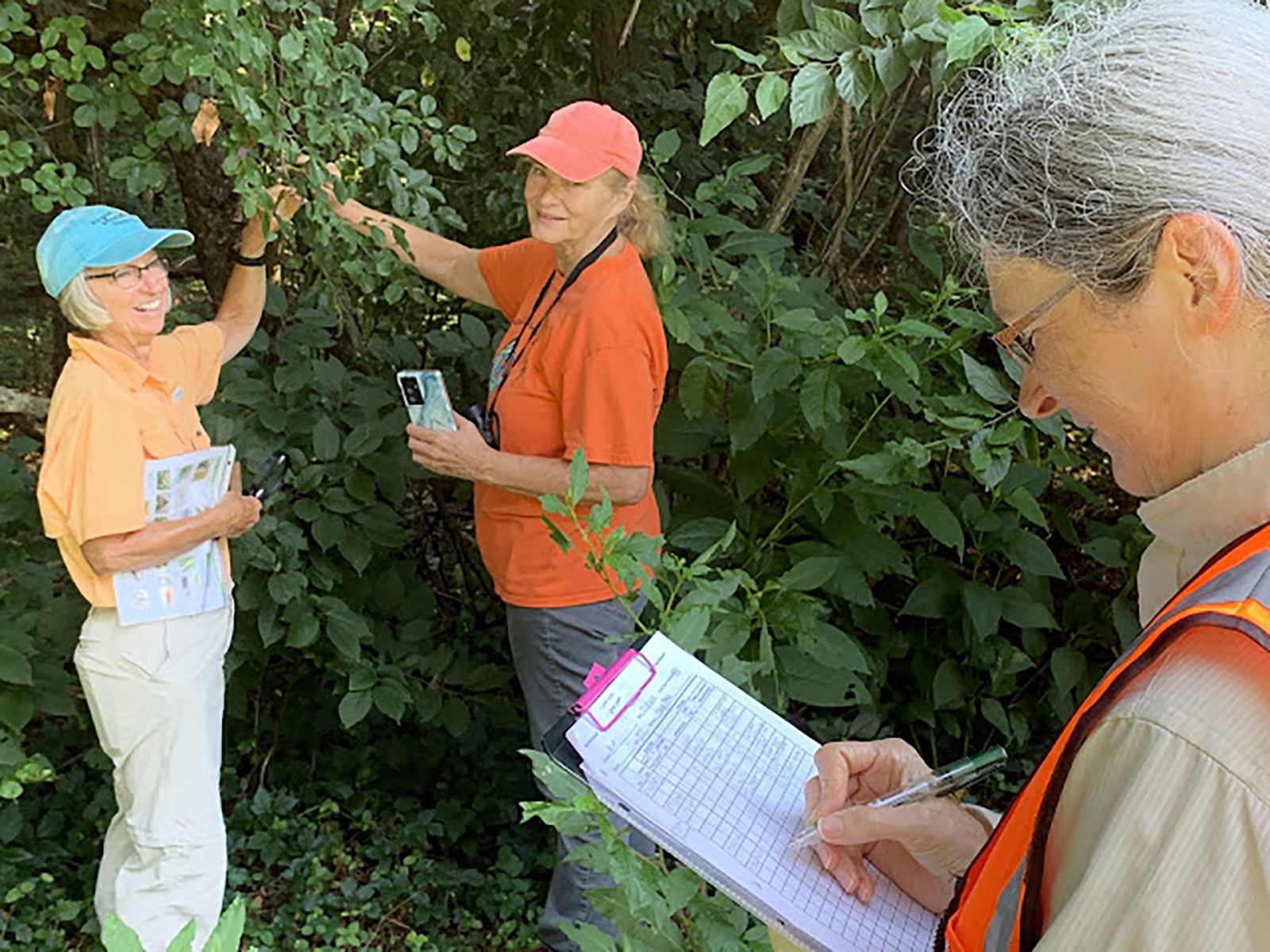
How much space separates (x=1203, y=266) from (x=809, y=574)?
6.09ft

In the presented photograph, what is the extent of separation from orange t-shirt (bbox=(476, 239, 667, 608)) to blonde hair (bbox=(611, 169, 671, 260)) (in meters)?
0.11

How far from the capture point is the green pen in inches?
48.0

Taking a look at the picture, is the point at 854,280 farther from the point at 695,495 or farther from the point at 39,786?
the point at 39,786

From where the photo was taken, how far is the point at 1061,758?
77 centimetres

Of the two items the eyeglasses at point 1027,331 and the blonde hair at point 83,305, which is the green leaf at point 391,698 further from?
the eyeglasses at point 1027,331

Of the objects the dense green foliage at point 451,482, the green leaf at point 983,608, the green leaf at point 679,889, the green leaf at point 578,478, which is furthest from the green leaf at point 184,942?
the green leaf at point 983,608

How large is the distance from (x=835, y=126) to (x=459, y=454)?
232 centimetres

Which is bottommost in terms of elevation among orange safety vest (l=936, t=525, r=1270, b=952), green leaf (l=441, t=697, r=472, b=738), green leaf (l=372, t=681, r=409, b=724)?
green leaf (l=441, t=697, r=472, b=738)

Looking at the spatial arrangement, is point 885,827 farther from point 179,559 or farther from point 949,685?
point 949,685

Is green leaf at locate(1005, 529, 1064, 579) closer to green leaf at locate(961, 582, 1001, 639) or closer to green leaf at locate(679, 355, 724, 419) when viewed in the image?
green leaf at locate(961, 582, 1001, 639)

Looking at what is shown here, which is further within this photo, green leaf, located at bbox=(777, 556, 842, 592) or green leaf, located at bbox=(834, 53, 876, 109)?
green leaf, located at bbox=(777, 556, 842, 592)

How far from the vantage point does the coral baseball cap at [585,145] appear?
8.27 ft

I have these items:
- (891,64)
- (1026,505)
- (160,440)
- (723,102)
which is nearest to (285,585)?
(160,440)

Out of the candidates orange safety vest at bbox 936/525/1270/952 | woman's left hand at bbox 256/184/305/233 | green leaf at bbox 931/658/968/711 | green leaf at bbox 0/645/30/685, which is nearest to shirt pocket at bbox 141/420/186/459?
woman's left hand at bbox 256/184/305/233
